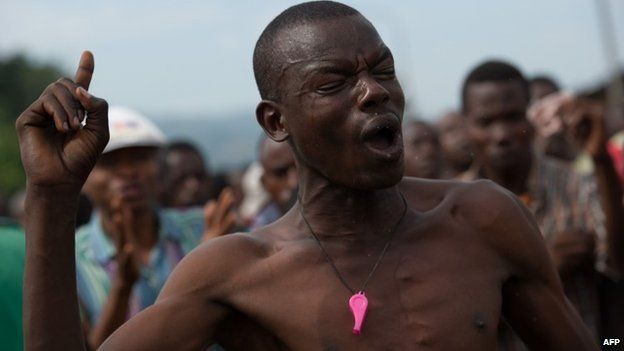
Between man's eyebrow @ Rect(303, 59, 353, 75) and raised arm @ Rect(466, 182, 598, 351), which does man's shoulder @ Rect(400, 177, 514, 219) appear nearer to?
raised arm @ Rect(466, 182, 598, 351)

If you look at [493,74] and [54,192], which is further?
[493,74]

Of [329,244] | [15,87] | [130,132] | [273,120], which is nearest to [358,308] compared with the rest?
[329,244]

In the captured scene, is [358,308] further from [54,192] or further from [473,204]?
[54,192]

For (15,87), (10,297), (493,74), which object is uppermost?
(10,297)

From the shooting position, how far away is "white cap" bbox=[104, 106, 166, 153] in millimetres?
6617

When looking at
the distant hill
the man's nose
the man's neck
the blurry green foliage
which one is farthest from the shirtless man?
the distant hill

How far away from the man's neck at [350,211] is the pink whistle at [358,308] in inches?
8.5

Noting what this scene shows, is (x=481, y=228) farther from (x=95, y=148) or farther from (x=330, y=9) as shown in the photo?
(x=95, y=148)

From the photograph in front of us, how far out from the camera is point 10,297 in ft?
15.8

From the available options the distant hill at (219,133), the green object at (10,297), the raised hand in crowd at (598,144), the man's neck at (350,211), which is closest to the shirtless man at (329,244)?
the man's neck at (350,211)

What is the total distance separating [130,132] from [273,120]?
2.94 m

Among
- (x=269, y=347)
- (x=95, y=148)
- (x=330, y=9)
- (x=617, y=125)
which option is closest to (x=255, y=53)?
(x=330, y=9)

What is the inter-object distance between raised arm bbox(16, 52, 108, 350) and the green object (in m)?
1.36

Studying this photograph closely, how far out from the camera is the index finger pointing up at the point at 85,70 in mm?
3512
